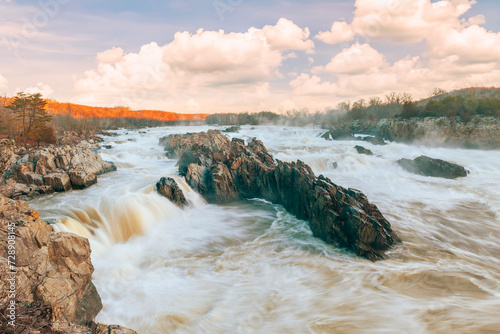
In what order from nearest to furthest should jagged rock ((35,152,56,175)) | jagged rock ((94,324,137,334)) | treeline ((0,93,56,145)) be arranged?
jagged rock ((94,324,137,334)), jagged rock ((35,152,56,175)), treeline ((0,93,56,145))

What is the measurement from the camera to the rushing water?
6.27 meters

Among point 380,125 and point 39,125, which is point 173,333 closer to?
point 39,125

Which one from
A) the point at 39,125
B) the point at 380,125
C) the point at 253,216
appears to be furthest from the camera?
the point at 380,125

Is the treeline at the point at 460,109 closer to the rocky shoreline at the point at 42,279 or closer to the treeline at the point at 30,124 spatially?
the rocky shoreline at the point at 42,279

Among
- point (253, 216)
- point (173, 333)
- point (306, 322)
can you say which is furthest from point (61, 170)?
point (306, 322)

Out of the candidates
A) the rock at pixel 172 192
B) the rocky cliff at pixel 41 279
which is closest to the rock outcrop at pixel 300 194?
the rock at pixel 172 192

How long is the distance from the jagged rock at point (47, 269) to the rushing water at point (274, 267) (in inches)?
41.5

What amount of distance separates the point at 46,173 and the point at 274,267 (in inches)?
607

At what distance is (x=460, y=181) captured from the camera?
1944 centimetres

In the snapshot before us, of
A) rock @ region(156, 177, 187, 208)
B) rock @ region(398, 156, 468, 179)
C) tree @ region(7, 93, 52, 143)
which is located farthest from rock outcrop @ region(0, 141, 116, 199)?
rock @ region(398, 156, 468, 179)

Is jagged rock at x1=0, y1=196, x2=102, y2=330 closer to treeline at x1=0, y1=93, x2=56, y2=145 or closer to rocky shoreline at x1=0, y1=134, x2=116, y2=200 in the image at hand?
rocky shoreline at x1=0, y1=134, x2=116, y2=200

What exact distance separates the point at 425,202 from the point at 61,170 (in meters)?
22.5

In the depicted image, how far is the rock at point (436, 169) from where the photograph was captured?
20.7 metres

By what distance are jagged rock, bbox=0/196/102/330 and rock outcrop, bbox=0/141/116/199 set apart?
31.7 ft
